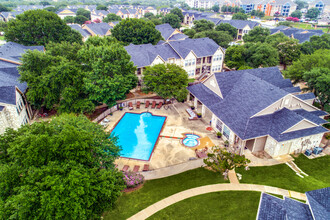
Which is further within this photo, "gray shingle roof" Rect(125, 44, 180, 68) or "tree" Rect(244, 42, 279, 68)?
"tree" Rect(244, 42, 279, 68)

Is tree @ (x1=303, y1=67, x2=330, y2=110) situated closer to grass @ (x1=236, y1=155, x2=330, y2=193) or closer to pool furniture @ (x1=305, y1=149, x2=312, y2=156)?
pool furniture @ (x1=305, y1=149, x2=312, y2=156)

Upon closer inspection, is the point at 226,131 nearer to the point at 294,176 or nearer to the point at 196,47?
the point at 294,176

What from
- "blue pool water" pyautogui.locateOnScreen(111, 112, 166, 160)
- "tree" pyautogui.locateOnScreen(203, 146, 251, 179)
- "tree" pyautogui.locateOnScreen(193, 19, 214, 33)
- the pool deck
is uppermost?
"tree" pyautogui.locateOnScreen(193, 19, 214, 33)

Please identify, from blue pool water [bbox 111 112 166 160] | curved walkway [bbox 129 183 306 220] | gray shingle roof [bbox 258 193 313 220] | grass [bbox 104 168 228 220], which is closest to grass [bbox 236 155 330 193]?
curved walkway [bbox 129 183 306 220]

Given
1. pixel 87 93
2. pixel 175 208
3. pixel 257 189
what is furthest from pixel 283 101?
pixel 87 93

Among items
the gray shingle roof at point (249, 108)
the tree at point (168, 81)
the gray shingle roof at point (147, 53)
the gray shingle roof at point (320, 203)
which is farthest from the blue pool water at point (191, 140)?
the gray shingle roof at point (147, 53)

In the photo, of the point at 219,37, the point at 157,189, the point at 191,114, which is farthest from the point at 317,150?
the point at 219,37
